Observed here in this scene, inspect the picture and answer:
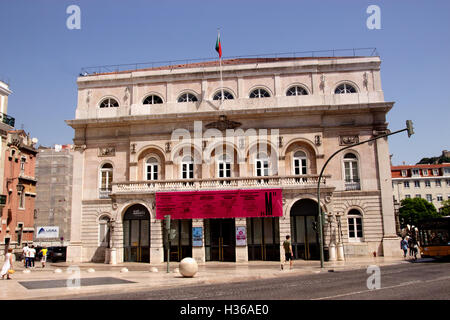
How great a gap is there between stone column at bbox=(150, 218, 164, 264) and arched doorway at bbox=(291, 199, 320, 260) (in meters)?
9.87

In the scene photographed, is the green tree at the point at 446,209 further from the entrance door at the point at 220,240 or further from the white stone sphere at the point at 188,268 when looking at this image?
the white stone sphere at the point at 188,268

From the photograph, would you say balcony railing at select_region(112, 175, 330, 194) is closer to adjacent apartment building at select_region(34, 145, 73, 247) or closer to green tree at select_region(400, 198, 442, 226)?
adjacent apartment building at select_region(34, 145, 73, 247)

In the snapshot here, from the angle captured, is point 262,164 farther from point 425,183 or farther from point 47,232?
point 425,183

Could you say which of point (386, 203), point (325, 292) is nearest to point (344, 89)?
point (386, 203)

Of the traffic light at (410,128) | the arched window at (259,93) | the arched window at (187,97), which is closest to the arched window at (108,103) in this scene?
the arched window at (187,97)

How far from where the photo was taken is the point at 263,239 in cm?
3086

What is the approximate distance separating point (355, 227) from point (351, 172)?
4.43 metres

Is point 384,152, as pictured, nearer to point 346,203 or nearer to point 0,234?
point 346,203

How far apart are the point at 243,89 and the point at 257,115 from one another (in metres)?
2.89

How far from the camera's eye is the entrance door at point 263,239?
30500 millimetres

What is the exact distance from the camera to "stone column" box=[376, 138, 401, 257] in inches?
1221

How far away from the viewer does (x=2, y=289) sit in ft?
48.4

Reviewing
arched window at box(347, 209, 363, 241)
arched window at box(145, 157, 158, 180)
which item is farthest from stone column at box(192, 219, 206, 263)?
arched window at box(347, 209, 363, 241)
